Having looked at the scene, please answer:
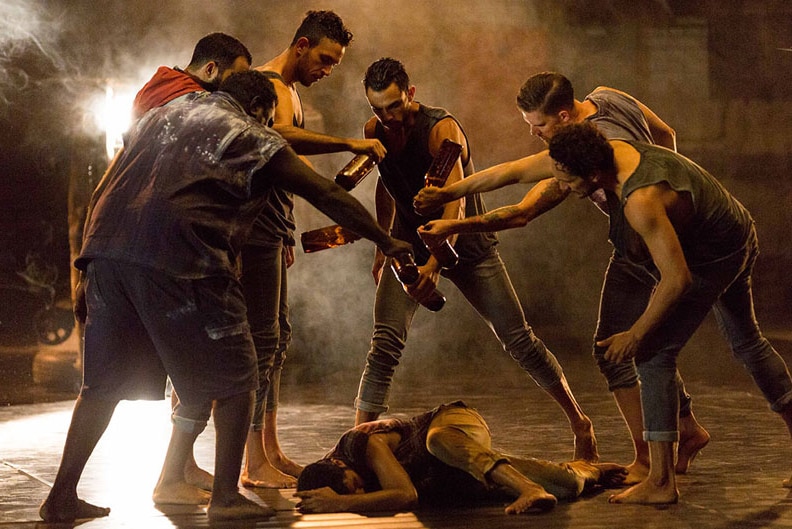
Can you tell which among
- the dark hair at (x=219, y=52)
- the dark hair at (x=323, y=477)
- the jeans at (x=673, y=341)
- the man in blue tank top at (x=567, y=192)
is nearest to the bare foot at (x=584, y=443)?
the man in blue tank top at (x=567, y=192)

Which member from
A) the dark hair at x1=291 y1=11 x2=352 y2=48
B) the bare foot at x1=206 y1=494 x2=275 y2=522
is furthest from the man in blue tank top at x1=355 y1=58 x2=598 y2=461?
the bare foot at x1=206 y1=494 x2=275 y2=522

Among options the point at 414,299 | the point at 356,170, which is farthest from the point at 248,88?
the point at 414,299

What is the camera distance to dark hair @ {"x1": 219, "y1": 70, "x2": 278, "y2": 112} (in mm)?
3791

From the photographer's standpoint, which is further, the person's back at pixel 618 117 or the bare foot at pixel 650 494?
the person's back at pixel 618 117

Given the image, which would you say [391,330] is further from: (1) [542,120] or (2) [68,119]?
(2) [68,119]

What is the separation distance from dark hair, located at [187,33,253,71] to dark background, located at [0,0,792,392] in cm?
345

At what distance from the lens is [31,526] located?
11.8ft

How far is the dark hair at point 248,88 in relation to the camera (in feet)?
12.4

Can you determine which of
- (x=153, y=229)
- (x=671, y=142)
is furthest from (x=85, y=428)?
(x=671, y=142)

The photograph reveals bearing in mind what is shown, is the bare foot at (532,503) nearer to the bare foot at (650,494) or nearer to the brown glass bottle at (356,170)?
the bare foot at (650,494)

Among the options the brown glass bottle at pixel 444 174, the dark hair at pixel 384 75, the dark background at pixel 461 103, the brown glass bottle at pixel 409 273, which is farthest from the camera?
the dark background at pixel 461 103

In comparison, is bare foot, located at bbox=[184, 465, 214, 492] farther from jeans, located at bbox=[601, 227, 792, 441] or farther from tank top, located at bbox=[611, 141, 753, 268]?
tank top, located at bbox=[611, 141, 753, 268]

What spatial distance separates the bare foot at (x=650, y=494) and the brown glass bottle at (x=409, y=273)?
3.23ft

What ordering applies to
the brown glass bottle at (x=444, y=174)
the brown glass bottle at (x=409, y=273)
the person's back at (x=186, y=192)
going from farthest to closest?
the brown glass bottle at (x=444, y=174) < the brown glass bottle at (x=409, y=273) < the person's back at (x=186, y=192)
